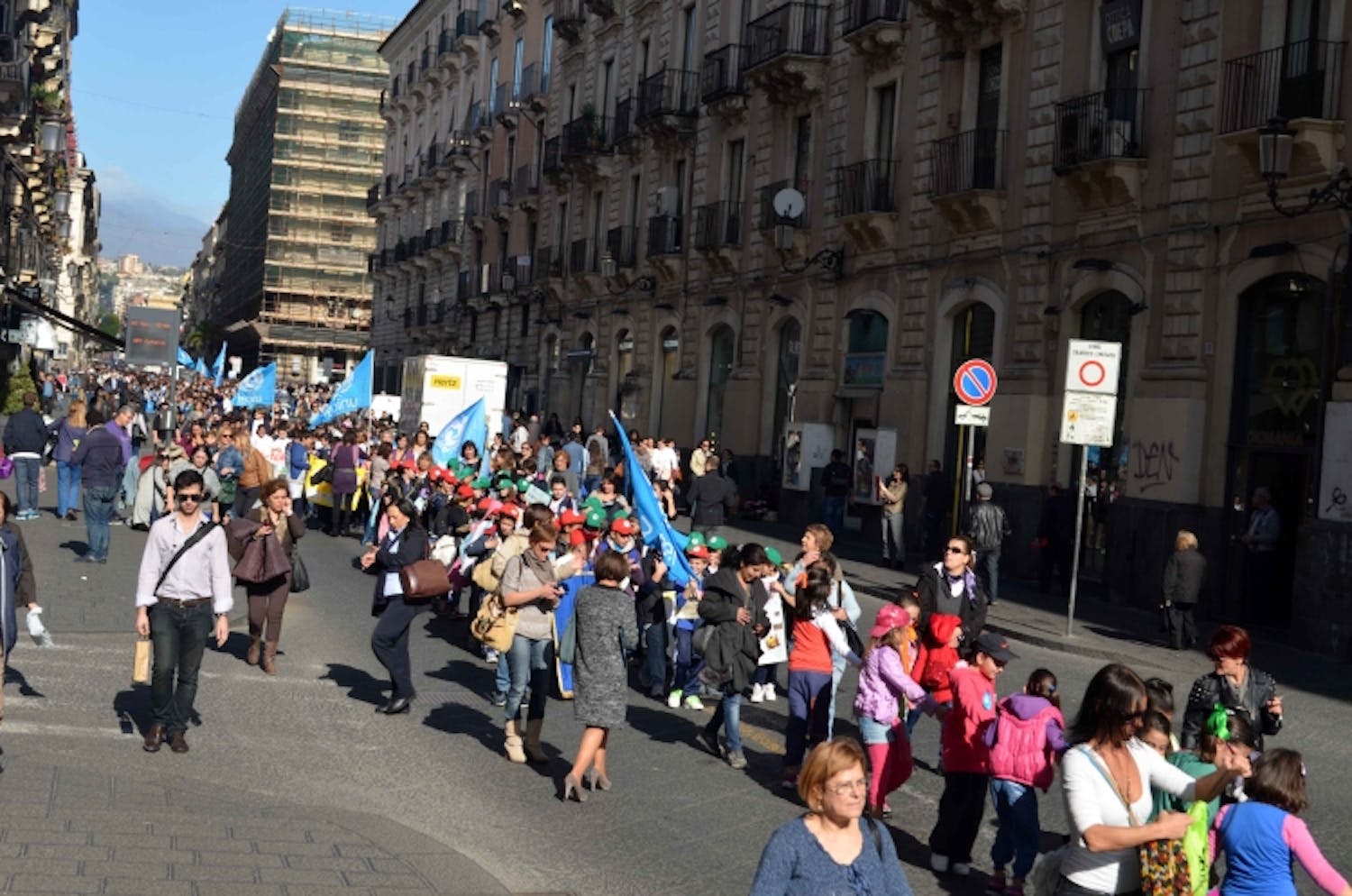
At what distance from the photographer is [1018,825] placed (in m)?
8.35

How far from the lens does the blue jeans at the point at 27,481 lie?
2447 cm

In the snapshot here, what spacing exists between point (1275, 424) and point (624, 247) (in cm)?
2511

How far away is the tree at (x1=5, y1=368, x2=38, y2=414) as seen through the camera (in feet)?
155

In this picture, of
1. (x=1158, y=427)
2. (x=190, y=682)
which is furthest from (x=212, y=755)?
(x=1158, y=427)

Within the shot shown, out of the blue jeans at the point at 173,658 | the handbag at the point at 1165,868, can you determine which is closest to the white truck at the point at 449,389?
the blue jeans at the point at 173,658

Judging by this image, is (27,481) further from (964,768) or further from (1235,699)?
(1235,699)

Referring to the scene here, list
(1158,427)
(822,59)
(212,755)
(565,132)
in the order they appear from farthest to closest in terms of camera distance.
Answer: (565,132) → (822,59) → (1158,427) → (212,755)

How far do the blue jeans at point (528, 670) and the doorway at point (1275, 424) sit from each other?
11798mm

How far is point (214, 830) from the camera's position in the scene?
8.54 metres

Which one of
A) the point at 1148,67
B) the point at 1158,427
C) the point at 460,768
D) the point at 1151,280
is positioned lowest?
the point at 460,768

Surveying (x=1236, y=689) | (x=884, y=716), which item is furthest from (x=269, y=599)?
(x=1236, y=689)

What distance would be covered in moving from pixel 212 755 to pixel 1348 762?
774cm

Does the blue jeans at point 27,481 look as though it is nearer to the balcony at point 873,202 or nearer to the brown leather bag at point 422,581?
the brown leather bag at point 422,581

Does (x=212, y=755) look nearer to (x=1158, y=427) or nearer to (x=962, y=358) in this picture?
(x=1158, y=427)
